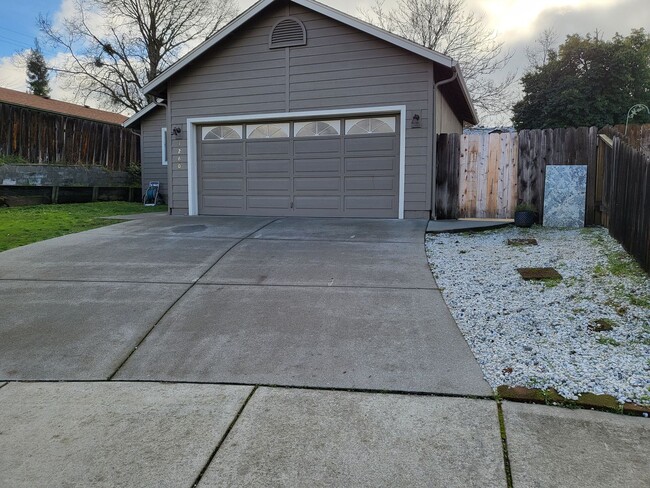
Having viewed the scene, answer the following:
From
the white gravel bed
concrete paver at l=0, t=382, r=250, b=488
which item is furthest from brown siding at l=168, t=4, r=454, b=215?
concrete paver at l=0, t=382, r=250, b=488

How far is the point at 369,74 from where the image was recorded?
9.72 meters

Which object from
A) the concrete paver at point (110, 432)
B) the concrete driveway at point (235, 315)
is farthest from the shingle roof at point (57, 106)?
the concrete paver at point (110, 432)

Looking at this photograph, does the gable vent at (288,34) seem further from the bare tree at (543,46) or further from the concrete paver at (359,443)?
the bare tree at (543,46)

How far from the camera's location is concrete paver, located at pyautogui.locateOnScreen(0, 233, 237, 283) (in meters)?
5.91

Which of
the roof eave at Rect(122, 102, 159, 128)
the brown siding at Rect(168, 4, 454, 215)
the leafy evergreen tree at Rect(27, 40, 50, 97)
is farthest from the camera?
the leafy evergreen tree at Rect(27, 40, 50, 97)

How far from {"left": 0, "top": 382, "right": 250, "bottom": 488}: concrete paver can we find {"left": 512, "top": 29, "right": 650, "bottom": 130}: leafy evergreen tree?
25.6m

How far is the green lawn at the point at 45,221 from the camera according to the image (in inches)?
319

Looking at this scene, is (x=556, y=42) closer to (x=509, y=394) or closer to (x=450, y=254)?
(x=450, y=254)

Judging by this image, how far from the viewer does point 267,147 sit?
1064cm

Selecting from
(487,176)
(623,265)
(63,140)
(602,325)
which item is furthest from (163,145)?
(602,325)

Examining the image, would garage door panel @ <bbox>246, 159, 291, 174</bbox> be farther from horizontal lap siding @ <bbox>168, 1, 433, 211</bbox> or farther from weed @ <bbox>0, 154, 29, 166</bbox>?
weed @ <bbox>0, 154, 29, 166</bbox>

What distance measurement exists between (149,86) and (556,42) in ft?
87.1

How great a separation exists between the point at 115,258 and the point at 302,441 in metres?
5.06

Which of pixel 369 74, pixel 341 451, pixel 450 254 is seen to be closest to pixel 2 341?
pixel 341 451
